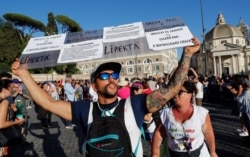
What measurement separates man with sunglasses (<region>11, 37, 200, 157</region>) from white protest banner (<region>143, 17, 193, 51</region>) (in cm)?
39

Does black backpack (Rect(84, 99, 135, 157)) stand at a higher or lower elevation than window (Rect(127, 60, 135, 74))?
lower

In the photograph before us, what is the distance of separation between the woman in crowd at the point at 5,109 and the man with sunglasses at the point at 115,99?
1.36 meters

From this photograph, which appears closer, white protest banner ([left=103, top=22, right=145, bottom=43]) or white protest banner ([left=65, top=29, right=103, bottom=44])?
white protest banner ([left=103, top=22, right=145, bottom=43])

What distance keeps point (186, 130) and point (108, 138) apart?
1.42m

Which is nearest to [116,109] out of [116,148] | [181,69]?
[116,148]

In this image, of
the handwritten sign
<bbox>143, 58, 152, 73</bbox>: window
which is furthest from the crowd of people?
<bbox>143, 58, 152, 73</bbox>: window

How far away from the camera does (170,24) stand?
3.20 meters

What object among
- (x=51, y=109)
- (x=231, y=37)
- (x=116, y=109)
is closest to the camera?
(x=116, y=109)

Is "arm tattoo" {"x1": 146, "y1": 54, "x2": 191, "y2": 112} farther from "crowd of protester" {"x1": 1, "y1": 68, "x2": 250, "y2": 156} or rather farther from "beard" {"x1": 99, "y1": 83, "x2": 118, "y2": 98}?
"beard" {"x1": 99, "y1": 83, "x2": 118, "y2": 98}

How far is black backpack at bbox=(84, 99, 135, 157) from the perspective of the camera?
221 centimetres

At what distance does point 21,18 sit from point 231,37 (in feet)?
273

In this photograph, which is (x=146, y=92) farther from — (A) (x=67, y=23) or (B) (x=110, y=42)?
(A) (x=67, y=23)

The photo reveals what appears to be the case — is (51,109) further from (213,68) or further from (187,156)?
(213,68)

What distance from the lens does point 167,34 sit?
3.13 metres
